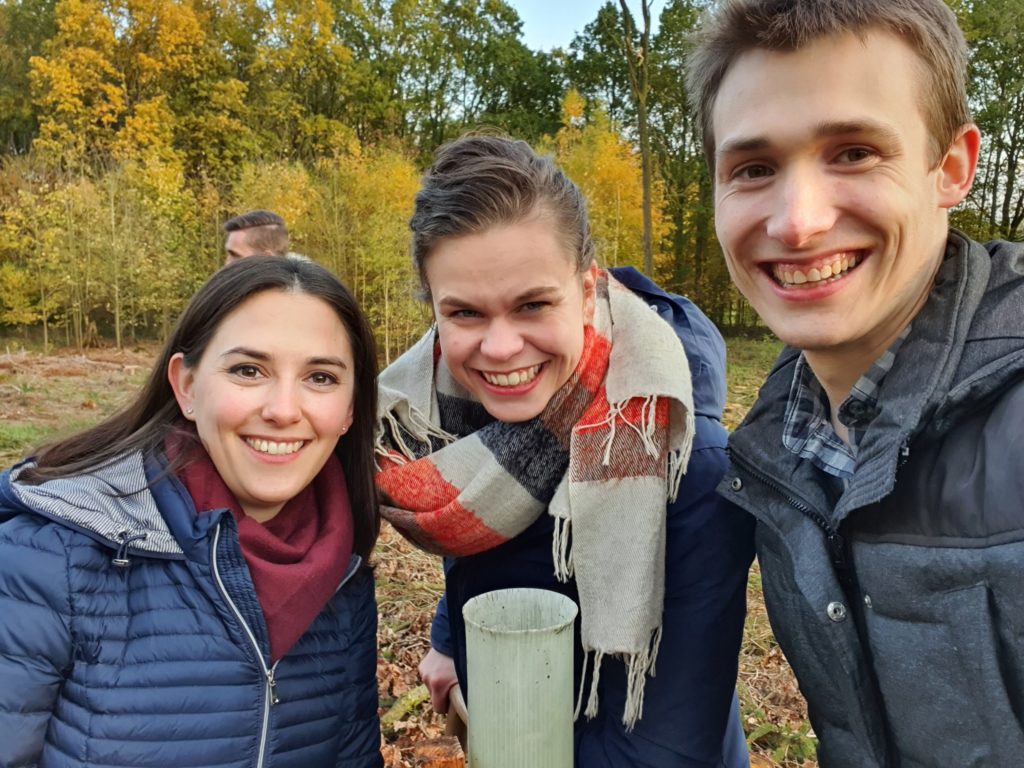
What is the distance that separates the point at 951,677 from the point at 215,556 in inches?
59.2

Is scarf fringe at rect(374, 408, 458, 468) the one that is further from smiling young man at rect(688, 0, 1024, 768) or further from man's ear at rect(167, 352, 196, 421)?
smiling young man at rect(688, 0, 1024, 768)

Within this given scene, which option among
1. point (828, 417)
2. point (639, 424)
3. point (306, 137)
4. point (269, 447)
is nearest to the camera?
point (828, 417)

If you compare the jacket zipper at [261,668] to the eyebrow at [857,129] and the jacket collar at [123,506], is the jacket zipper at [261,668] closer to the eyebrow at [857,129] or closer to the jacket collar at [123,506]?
the jacket collar at [123,506]

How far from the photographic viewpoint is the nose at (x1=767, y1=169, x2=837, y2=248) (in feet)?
4.38

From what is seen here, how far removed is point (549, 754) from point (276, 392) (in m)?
1.14

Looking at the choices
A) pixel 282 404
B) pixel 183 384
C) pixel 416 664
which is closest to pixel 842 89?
pixel 282 404

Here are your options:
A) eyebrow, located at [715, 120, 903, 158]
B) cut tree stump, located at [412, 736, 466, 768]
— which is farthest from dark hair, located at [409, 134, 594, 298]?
cut tree stump, located at [412, 736, 466, 768]

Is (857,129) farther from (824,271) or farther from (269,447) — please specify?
(269,447)

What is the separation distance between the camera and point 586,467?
1.88 m

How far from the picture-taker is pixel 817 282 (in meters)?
1.39

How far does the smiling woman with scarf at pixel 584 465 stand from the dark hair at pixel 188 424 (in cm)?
12

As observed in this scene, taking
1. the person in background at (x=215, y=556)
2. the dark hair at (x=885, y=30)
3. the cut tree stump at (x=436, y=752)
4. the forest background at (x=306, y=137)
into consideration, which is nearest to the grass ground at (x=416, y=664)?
the cut tree stump at (x=436, y=752)

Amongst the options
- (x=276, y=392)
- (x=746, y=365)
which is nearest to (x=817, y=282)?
(x=276, y=392)

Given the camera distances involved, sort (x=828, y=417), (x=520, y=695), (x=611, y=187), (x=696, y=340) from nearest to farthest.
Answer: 1. (x=520, y=695)
2. (x=828, y=417)
3. (x=696, y=340)
4. (x=611, y=187)
